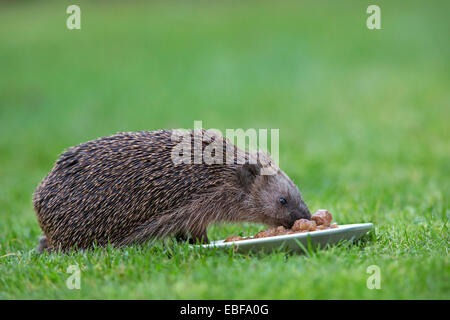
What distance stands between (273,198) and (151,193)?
142 cm

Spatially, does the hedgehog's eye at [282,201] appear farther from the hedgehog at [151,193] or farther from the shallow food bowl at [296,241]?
the shallow food bowl at [296,241]

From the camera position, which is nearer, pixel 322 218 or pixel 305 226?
pixel 305 226

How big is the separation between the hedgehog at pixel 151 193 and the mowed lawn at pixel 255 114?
1.08 feet

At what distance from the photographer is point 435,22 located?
A: 80.2 feet

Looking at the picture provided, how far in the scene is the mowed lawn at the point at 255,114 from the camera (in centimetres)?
487

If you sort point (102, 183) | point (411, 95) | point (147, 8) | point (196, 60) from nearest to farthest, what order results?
point (102, 183) < point (411, 95) < point (196, 60) < point (147, 8)

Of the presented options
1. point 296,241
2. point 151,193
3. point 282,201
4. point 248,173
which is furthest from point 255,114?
point 296,241

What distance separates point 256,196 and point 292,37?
18.5m

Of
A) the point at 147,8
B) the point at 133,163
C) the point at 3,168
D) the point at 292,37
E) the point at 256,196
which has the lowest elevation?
the point at 3,168

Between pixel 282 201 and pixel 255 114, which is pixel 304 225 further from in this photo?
pixel 255 114

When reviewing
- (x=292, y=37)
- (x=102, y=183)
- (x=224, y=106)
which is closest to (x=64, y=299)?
(x=102, y=183)

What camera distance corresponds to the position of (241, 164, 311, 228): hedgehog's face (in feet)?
21.0

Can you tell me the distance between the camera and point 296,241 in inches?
207

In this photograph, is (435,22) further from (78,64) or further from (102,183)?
(102,183)
